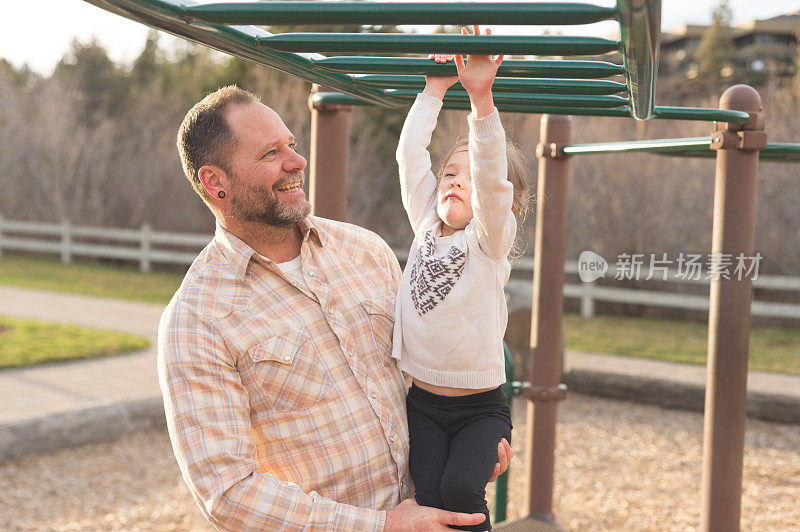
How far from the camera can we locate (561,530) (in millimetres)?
2592

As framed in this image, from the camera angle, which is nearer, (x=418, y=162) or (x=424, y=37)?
(x=424, y=37)

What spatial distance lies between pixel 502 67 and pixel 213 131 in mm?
657

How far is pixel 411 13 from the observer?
2.87 feet

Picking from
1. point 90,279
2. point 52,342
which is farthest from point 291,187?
point 90,279

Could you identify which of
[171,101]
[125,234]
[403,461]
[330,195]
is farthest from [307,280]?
[171,101]

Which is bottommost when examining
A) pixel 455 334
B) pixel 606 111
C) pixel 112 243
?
pixel 112 243

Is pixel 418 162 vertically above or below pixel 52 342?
above

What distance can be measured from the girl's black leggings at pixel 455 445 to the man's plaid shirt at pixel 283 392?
43 mm

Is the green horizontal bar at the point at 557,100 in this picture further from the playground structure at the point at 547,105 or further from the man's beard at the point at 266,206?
the man's beard at the point at 266,206

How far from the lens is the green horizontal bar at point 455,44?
3.08 feet

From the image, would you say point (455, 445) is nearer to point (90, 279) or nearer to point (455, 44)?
point (455, 44)

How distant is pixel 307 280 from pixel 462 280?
1.05 ft

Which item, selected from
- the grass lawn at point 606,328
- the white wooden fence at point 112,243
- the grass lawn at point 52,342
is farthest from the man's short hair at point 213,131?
the white wooden fence at point 112,243

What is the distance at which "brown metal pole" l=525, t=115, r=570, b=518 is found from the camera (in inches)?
108
